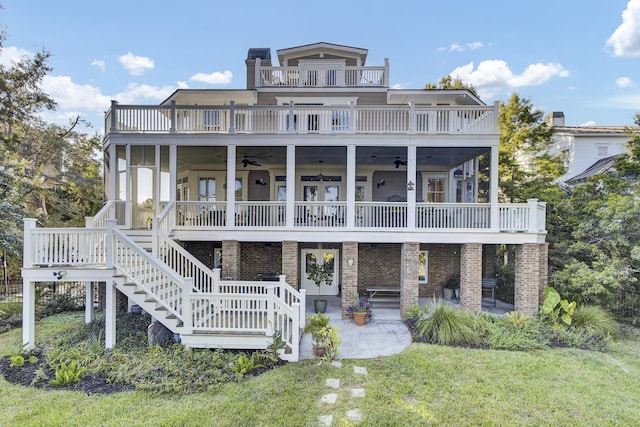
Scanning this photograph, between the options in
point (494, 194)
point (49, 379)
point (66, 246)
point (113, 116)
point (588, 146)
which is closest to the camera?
point (49, 379)

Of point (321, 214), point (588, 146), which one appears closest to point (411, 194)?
point (321, 214)

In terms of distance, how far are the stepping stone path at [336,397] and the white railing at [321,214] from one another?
430 cm

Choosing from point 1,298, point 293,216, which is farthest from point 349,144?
point 1,298

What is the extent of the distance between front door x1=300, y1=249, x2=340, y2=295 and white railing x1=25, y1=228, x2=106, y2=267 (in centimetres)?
691

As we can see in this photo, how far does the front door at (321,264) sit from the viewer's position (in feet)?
39.9

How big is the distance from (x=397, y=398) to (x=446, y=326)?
3135 millimetres

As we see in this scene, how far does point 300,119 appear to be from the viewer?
9.50 meters

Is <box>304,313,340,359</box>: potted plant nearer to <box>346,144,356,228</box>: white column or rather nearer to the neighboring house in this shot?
<box>346,144,356,228</box>: white column

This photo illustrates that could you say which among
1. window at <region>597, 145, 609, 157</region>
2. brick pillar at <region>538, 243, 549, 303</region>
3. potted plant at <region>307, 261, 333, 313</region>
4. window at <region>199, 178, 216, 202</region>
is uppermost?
window at <region>597, 145, 609, 157</region>

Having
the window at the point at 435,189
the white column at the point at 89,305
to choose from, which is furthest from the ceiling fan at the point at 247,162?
the window at the point at 435,189

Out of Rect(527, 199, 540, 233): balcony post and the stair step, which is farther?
the stair step

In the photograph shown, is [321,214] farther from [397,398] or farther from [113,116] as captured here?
[113,116]

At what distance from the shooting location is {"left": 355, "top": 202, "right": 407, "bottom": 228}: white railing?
30.8 ft

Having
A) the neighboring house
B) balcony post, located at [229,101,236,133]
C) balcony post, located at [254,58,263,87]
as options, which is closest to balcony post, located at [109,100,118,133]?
balcony post, located at [229,101,236,133]
